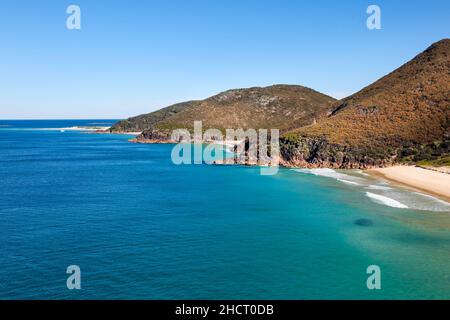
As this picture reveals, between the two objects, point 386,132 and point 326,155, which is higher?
point 386,132

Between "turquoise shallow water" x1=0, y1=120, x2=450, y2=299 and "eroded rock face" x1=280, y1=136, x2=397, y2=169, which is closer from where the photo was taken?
"turquoise shallow water" x1=0, y1=120, x2=450, y2=299

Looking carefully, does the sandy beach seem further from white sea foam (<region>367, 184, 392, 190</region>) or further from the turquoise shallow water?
white sea foam (<region>367, 184, 392, 190</region>)

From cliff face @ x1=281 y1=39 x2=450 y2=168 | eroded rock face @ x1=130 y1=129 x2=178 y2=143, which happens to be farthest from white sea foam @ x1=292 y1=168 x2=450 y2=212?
eroded rock face @ x1=130 y1=129 x2=178 y2=143

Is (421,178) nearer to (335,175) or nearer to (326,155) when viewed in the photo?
(335,175)

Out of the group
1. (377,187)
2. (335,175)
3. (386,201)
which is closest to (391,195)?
(386,201)

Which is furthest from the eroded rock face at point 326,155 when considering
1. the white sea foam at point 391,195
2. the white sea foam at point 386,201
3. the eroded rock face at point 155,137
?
the eroded rock face at point 155,137
